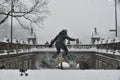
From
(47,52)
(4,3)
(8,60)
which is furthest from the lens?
(47,52)

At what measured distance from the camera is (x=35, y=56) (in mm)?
56781

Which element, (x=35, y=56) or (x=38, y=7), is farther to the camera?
(x=35, y=56)
